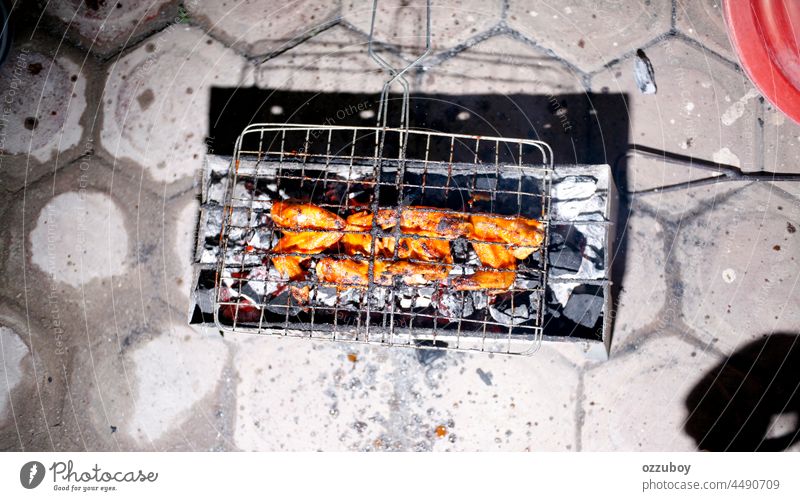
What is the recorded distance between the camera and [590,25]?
3.99m

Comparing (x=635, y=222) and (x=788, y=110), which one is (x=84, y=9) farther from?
(x=788, y=110)

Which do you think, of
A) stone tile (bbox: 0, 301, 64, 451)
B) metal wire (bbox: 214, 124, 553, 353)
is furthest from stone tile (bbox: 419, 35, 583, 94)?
stone tile (bbox: 0, 301, 64, 451)

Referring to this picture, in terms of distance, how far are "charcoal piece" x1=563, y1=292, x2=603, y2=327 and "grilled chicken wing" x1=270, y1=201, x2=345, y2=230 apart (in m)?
1.62

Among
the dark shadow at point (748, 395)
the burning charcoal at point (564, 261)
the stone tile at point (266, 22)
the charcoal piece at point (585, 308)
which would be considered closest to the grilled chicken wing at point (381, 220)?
the burning charcoal at point (564, 261)

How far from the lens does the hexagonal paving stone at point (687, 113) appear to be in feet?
12.8

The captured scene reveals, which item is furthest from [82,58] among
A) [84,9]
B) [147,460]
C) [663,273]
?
[663,273]

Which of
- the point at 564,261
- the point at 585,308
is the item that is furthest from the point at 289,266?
the point at 585,308

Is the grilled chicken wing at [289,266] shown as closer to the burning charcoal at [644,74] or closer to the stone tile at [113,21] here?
the stone tile at [113,21]

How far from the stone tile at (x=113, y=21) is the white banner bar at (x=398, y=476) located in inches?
127

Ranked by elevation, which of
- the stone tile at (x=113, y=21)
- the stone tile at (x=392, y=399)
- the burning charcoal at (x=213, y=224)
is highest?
the stone tile at (x=113, y=21)

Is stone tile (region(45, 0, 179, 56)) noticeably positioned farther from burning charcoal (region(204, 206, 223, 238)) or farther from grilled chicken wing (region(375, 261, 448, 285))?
grilled chicken wing (region(375, 261, 448, 285))

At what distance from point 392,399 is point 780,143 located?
11.9ft

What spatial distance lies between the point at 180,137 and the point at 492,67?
2.57 meters

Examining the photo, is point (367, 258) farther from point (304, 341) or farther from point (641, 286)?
point (641, 286)
